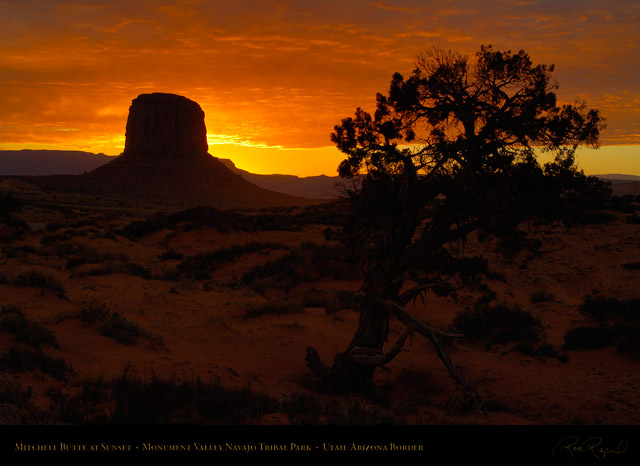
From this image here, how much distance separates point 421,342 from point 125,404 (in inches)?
304

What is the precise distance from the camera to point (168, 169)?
130 meters

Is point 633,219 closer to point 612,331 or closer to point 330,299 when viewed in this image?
point 612,331

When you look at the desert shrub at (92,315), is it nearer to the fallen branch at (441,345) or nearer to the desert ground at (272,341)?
the desert ground at (272,341)

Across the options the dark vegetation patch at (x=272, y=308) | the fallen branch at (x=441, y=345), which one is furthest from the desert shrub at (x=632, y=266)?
the fallen branch at (x=441, y=345)

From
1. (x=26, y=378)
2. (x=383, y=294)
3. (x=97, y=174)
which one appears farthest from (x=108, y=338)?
(x=97, y=174)

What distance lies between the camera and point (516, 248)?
24.8 feet

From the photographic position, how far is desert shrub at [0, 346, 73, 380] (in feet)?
22.4

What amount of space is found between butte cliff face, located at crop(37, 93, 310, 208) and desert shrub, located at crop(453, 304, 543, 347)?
103217 mm

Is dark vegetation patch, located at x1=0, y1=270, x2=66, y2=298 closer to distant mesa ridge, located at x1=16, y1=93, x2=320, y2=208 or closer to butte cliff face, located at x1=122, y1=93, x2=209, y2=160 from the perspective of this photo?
distant mesa ridge, located at x1=16, y1=93, x2=320, y2=208

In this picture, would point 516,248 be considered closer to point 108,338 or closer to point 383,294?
point 383,294

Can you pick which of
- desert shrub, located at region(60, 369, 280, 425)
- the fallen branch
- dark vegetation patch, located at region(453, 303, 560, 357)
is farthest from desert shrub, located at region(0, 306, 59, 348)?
dark vegetation patch, located at region(453, 303, 560, 357)

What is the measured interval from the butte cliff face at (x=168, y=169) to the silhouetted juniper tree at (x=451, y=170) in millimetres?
106888

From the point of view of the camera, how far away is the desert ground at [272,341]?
6.63 metres

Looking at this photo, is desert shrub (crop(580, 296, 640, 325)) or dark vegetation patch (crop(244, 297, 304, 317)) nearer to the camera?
desert shrub (crop(580, 296, 640, 325))
